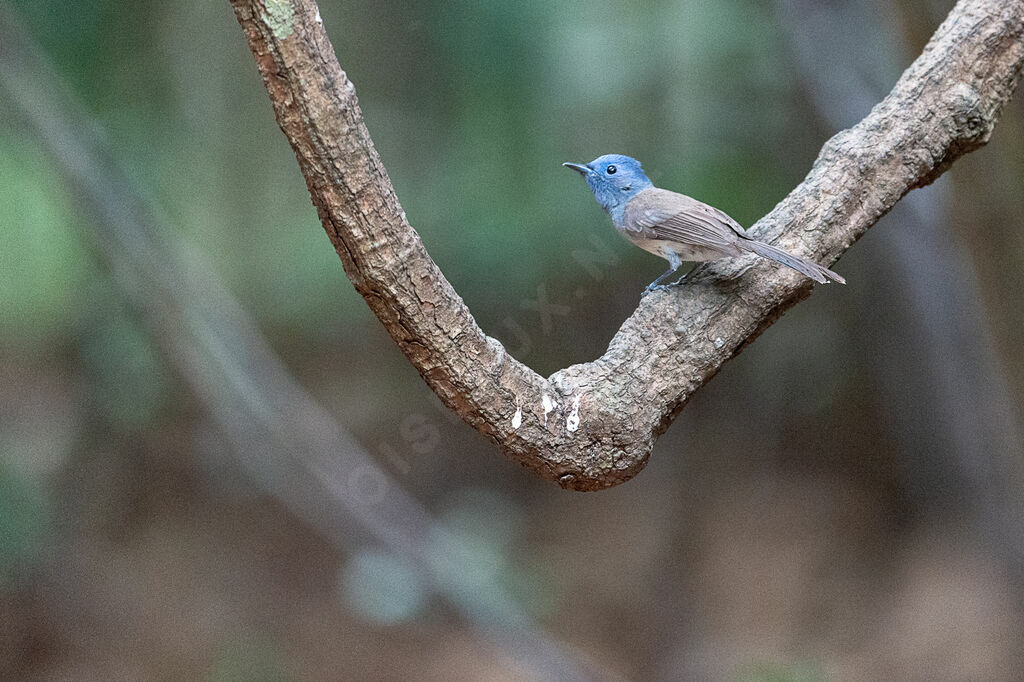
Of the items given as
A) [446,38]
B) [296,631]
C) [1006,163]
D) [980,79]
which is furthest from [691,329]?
[296,631]

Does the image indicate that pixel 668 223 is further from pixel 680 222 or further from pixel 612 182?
pixel 612 182

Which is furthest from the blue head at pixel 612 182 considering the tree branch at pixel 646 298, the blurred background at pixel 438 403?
the blurred background at pixel 438 403

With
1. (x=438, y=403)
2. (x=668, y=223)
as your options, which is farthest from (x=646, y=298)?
(x=438, y=403)

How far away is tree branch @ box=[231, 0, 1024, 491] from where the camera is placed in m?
1.22

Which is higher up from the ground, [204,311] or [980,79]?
[980,79]

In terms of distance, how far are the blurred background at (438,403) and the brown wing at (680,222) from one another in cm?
70

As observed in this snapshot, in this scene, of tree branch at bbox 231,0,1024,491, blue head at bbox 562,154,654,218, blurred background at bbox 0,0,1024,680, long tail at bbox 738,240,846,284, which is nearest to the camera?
tree branch at bbox 231,0,1024,491

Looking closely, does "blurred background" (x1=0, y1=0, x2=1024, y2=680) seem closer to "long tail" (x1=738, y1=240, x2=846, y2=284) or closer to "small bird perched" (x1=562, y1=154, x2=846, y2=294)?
"small bird perched" (x1=562, y1=154, x2=846, y2=294)

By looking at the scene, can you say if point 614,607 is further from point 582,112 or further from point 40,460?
point 40,460

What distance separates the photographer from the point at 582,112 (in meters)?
2.60

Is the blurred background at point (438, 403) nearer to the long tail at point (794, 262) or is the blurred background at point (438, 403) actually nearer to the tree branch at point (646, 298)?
the tree branch at point (646, 298)

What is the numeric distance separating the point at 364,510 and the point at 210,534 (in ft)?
2.30

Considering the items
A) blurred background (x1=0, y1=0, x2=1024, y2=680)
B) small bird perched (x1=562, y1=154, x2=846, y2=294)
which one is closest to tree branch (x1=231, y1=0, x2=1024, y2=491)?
small bird perched (x1=562, y1=154, x2=846, y2=294)

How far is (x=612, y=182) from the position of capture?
170cm
